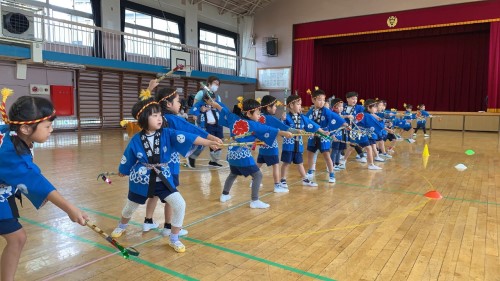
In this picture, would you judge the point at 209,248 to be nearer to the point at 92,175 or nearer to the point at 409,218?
the point at 409,218

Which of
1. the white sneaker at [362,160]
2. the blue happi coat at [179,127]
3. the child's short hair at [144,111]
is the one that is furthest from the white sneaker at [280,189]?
the white sneaker at [362,160]

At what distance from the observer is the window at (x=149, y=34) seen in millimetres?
13828

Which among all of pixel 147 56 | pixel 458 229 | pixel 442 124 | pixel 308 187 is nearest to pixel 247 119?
pixel 308 187

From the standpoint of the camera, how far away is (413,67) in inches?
630

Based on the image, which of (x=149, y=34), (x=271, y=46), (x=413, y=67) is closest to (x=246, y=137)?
(x=149, y=34)

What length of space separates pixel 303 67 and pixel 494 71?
24.6ft

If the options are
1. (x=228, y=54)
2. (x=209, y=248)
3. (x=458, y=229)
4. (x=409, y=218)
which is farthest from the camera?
(x=228, y=54)

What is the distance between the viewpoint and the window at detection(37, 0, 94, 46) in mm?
11375

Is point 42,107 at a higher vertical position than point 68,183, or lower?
higher

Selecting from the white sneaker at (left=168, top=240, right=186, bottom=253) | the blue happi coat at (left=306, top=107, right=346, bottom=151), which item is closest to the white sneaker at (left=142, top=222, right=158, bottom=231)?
the white sneaker at (left=168, top=240, right=186, bottom=253)

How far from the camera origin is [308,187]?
4.70 metres

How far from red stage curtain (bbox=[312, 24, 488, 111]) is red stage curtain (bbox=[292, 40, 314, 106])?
47 centimetres

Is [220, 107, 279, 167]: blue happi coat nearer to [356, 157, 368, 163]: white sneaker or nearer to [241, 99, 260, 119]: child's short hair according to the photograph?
[241, 99, 260, 119]: child's short hair

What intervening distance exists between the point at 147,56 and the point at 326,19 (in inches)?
310
